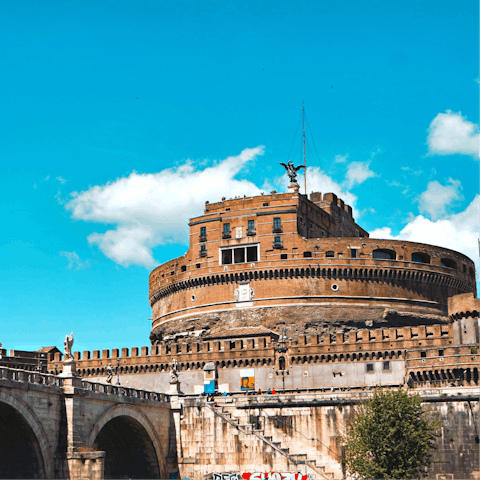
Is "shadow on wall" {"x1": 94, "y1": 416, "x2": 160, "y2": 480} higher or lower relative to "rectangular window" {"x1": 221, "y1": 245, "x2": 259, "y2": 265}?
lower

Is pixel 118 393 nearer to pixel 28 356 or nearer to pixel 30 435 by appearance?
pixel 30 435

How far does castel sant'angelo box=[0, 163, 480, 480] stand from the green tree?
172 inches

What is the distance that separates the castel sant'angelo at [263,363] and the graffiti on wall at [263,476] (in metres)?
0.13

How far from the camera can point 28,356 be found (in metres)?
80.4

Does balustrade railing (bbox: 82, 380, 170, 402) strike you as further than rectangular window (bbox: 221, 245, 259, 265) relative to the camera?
No

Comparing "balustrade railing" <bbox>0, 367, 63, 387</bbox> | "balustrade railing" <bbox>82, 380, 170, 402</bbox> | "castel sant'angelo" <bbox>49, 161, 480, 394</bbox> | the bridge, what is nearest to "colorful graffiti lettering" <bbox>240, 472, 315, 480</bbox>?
the bridge

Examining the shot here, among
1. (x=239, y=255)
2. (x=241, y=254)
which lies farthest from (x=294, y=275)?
(x=239, y=255)

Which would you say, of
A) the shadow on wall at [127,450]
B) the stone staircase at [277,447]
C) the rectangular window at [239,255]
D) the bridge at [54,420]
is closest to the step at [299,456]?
the stone staircase at [277,447]

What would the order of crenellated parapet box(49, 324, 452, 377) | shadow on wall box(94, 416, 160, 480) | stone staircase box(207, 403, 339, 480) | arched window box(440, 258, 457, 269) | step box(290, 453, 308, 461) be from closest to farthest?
stone staircase box(207, 403, 339, 480) < step box(290, 453, 308, 461) < shadow on wall box(94, 416, 160, 480) < crenellated parapet box(49, 324, 452, 377) < arched window box(440, 258, 457, 269)

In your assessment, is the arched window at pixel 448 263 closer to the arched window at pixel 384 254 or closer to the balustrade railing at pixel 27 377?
the arched window at pixel 384 254

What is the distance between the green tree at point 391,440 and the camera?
48931mm

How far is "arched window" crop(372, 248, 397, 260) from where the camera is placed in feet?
269

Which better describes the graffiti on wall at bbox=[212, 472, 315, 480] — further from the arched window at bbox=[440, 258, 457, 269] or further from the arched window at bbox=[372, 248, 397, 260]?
the arched window at bbox=[440, 258, 457, 269]

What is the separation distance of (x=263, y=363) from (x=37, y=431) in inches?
1146
